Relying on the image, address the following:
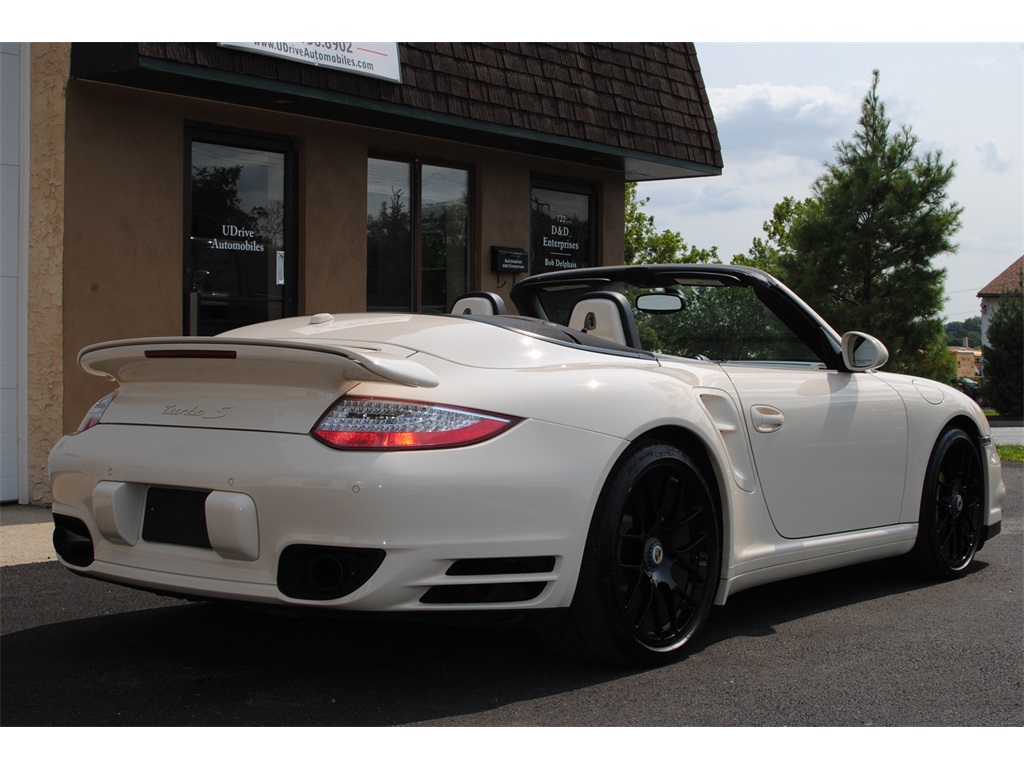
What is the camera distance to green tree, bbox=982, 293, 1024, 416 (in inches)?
1196

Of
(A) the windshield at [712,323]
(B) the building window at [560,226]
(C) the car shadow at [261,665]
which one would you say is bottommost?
(C) the car shadow at [261,665]

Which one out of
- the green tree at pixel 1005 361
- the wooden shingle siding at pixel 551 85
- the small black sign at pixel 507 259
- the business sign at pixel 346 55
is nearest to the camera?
the business sign at pixel 346 55

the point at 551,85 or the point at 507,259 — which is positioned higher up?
the point at 551,85

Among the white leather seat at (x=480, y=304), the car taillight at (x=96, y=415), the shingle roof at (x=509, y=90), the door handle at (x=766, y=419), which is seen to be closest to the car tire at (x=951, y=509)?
the door handle at (x=766, y=419)

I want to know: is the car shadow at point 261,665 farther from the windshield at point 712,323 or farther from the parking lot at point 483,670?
the windshield at point 712,323

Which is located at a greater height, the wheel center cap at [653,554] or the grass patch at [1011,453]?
the wheel center cap at [653,554]

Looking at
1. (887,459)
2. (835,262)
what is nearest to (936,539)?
(887,459)

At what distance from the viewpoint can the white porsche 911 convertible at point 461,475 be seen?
3.07 m

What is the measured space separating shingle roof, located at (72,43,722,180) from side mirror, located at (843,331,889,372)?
184 inches

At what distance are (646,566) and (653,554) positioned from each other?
5 cm

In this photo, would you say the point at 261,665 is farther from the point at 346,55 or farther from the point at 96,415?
the point at 346,55

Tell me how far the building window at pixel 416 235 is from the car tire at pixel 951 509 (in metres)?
5.41

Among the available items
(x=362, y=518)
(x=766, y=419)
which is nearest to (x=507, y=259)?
(x=766, y=419)

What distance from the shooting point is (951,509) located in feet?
17.3
